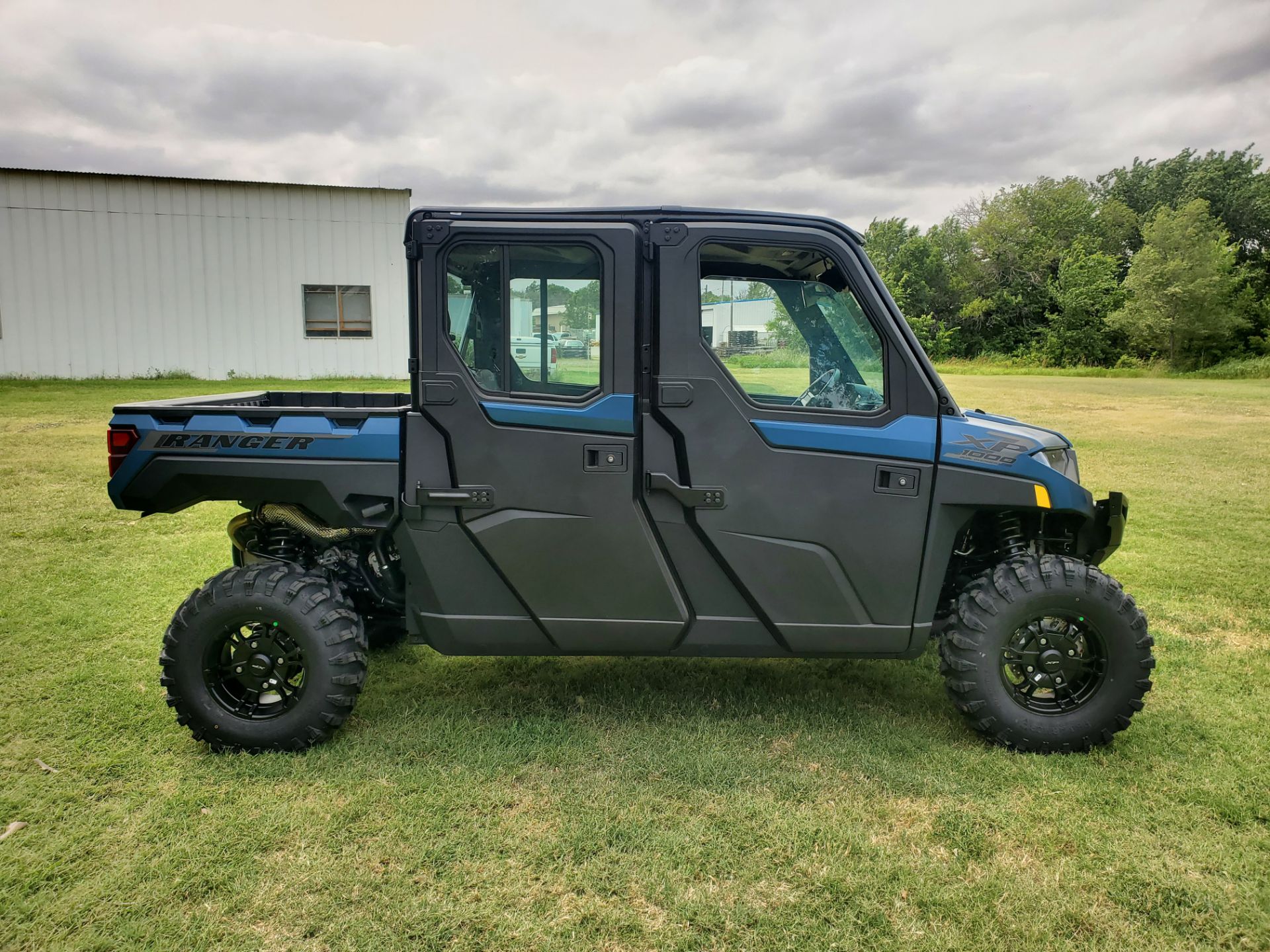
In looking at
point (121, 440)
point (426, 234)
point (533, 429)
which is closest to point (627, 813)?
point (533, 429)

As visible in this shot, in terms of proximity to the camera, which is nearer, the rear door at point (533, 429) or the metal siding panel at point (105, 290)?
the rear door at point (533, 429)

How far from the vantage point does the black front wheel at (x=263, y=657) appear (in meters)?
3.48

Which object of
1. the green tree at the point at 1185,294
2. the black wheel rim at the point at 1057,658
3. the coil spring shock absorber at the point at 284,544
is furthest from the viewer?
the green tree at the point at 1185,294

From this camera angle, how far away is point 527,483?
3.43 m

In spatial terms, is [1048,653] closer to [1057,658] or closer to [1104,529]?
[1057,658]

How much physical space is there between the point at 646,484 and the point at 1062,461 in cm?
182

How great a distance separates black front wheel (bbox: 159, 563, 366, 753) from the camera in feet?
11.4

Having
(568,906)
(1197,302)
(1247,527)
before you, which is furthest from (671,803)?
(1197,302)

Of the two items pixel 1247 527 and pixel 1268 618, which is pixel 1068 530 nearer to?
pixel 1268 618

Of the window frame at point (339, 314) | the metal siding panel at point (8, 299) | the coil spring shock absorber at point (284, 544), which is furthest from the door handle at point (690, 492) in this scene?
the metal siding panel at point (8, 299)

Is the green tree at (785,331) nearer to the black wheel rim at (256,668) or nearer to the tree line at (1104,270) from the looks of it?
the black wheel rim at (256,668)

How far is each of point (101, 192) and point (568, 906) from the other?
2125 centimetres

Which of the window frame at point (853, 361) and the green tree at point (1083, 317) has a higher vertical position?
the green tree at point (1083, 317)

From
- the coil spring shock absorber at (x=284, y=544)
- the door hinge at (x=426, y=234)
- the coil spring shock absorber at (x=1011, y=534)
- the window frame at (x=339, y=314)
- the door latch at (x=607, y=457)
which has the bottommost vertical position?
the coil spring shock absorber at (x=284, y=544)
